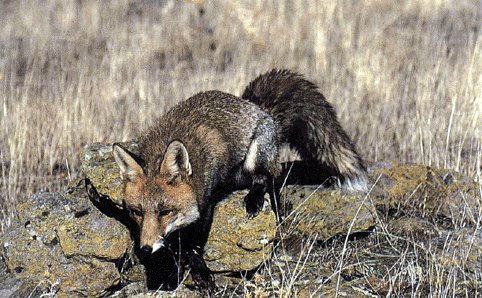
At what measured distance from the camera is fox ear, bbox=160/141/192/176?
502 cm

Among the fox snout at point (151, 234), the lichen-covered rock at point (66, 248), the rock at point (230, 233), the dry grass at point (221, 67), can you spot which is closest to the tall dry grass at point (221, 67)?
the dry grass at point (221, 67)

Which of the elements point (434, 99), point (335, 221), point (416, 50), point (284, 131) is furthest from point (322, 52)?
point (335, 221)

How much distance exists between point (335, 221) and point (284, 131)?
3.95ft

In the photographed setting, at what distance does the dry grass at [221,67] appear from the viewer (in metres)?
8.65

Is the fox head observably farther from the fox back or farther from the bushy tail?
the bushy tail

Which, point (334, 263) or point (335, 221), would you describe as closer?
point (334, 263)

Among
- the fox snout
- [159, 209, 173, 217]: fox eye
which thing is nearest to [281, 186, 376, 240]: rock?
[159, 209, 173, 217]: fox eye

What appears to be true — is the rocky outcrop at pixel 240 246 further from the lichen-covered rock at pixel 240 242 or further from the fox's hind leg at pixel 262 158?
the fox's hind leg at pixel 262 158

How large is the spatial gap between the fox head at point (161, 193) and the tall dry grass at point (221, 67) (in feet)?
6.70

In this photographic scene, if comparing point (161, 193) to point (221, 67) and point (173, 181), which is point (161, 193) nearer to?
point (173, 181)

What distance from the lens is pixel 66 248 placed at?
528cm

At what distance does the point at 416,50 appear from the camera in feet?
41.6

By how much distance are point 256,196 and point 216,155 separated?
0.50m

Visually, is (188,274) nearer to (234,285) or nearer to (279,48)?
(234,285)
